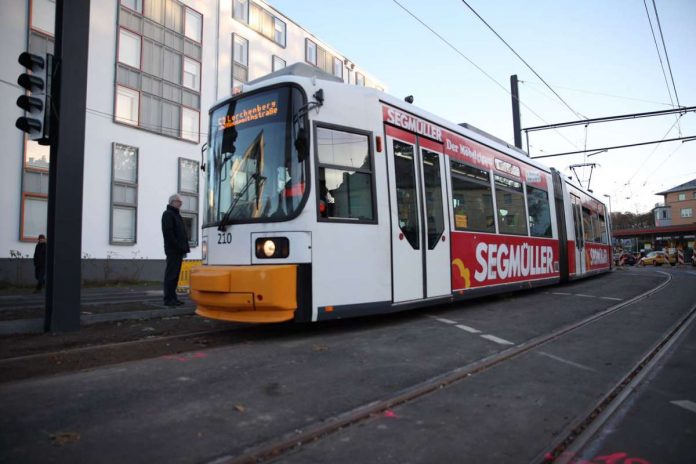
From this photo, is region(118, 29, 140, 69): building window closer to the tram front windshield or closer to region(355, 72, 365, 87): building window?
the tram front windshield

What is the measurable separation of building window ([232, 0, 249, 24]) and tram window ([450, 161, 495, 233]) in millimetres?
21167

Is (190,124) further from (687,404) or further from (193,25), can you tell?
(687,404)

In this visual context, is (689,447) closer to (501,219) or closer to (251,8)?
(501,219)

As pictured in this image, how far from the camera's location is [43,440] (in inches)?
97.2

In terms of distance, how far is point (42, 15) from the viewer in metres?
16.3

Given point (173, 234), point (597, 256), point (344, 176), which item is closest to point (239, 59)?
point (173, 234)

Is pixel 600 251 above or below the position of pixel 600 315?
above

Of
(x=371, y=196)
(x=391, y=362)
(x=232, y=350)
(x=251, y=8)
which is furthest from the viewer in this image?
(x=251, y=8)

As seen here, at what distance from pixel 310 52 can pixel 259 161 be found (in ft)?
90.9

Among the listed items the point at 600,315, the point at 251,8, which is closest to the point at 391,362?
the point at 600,315

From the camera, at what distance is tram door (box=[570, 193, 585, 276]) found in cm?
1359

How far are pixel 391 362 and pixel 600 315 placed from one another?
15.4 ft

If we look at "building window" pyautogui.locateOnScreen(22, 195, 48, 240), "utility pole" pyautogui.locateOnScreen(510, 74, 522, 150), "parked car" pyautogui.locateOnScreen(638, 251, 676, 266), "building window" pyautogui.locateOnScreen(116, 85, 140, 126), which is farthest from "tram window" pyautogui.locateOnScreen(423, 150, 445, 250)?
"parked car" pyautogui.locateOnScreen(638, 251, 676, 266)

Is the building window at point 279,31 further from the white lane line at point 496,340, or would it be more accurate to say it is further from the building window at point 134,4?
the white lane line at point 496,340
